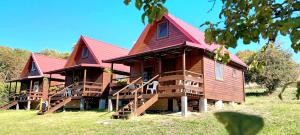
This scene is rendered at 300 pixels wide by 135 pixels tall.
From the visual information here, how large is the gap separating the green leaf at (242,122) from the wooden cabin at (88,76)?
2090 cm

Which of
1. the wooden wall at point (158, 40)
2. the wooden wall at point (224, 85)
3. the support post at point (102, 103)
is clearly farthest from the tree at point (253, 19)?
the support post at point (102, 103)

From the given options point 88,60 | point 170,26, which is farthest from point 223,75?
point 88,60

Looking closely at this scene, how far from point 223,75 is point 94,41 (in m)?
13.2

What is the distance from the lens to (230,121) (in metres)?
0.43

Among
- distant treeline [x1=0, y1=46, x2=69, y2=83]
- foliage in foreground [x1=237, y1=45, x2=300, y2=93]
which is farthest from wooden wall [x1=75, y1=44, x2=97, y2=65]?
distant treeline [x1=0, y1=46, x2=69, y2=83]

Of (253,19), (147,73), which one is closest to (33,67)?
(147,73)

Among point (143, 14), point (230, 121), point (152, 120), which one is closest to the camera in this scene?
point (230, 121)

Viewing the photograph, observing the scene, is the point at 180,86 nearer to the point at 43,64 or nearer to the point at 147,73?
the point at 147,73

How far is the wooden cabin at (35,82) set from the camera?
31.2 m

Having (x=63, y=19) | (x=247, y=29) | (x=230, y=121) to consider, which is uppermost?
(x=63, y=19)

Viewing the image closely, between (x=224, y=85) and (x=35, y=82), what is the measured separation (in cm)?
2299

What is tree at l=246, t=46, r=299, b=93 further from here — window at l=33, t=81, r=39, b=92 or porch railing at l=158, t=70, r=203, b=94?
window at l=33, t=81, r=39, b=92

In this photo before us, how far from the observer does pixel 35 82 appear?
34844 mm

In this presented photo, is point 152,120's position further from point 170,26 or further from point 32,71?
point 32,71
